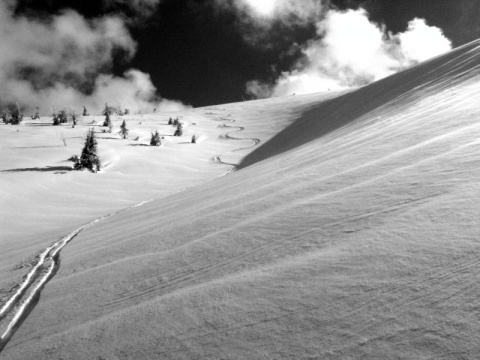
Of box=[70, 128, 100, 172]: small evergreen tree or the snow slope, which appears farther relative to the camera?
box=[70, 128, 100, 172]: small evergreen tree

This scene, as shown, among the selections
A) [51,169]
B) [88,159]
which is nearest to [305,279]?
[88,159]

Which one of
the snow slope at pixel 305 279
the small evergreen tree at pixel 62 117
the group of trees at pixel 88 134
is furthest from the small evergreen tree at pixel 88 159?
the small evergreen tree at pixel 62 117

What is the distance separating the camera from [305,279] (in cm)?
238

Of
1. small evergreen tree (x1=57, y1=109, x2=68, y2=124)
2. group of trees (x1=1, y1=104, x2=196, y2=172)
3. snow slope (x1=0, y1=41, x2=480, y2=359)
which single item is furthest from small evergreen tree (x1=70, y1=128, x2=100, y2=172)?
small evergreen tree (x1=57, y1=109, x2=68, y2=124)

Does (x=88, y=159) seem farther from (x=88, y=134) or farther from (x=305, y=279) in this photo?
(x=305, y=279)

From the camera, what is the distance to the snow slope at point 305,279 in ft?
5.83

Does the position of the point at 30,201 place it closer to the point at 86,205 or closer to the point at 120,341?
the point at 86,205

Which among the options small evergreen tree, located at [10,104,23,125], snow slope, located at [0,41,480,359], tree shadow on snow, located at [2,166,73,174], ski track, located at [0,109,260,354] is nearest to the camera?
snow slope, located at [0,41,480,359]

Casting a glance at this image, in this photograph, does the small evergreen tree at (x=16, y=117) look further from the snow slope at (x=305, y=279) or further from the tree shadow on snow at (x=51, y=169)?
the snow slope at (x=305, y=279)

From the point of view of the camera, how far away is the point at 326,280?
2.28 m

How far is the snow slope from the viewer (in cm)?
178

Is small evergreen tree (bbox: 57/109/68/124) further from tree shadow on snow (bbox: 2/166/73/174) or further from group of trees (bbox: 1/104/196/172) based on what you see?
tree shadow on snow (bbox: 2/166/73/174)

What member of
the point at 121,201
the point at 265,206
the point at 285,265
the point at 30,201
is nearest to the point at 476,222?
the point at 285,265

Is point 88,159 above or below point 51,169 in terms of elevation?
above
